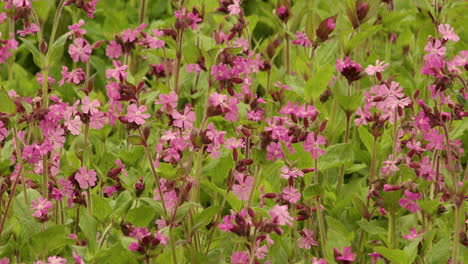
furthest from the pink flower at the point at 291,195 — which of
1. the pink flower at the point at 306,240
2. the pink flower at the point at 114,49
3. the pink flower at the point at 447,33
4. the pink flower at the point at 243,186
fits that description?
the pink flower at the point at 114,49

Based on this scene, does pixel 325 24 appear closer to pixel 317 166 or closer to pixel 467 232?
pixel 317 166

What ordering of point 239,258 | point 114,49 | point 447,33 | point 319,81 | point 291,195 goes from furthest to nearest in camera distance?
point 114,49, point 319,81, point 447,33, point 291,195, point 239,258

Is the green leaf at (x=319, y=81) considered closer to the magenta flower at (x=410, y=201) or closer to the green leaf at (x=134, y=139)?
the magenta flower at (x=410, y=201)

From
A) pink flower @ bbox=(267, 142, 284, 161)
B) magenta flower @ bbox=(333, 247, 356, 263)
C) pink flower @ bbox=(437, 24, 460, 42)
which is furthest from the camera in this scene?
pink flower @ bbox=(437, 24, 460, 42)

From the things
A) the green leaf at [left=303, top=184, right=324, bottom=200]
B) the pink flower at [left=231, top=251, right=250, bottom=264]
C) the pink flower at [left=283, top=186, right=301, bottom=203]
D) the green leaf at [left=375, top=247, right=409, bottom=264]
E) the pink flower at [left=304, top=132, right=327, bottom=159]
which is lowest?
the green leaf at [left=375, top=247, right=409, bottom=264]

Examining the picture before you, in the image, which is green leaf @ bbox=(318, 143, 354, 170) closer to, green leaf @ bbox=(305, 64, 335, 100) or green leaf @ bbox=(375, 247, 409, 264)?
Result: green leaf @ bbox=(305, 64, 335, 100)

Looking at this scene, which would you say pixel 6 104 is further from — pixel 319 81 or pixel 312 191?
pixel 319 81

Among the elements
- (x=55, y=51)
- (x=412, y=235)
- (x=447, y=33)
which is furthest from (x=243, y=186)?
(x=447, y=33)

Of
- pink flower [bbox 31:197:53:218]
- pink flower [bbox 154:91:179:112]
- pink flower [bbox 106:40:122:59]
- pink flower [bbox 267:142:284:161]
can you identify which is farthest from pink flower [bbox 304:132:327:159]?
pink flower [bbox 106:40:122:59]
